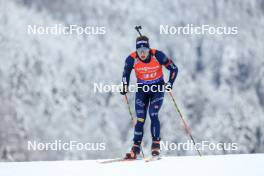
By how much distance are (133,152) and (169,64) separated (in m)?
0.96

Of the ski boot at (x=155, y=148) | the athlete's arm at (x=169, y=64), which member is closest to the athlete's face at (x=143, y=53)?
the athlete's arm at (x=169, y=64)

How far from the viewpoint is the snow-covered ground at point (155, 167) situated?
4363mm

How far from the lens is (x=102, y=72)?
536 centimetres

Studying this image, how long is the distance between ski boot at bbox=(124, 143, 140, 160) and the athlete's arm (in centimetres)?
74

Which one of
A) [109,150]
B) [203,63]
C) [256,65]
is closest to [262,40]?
[256,65]

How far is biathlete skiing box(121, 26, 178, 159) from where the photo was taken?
516cm

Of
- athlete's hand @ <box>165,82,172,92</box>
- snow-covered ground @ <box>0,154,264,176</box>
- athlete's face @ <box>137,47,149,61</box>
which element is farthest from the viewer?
athlete's hand @ <box>165,82,172,92</box>

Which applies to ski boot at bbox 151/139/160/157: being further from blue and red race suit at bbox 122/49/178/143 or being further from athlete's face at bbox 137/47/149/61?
athlete's face at bbox 137/47/149/61

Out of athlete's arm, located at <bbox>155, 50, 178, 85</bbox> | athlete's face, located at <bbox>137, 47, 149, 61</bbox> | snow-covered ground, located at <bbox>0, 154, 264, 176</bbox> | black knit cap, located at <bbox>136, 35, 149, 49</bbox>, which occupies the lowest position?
snow-covered ground, located at <bbox>0, 154, 264, 176</bbox>

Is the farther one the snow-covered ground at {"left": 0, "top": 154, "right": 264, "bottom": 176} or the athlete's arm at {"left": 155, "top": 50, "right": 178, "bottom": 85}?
the athlete's arm at {"left": 155, "top": 50, "right": 178, "bottom": 85}

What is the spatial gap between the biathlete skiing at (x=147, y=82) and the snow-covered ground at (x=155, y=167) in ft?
0.94

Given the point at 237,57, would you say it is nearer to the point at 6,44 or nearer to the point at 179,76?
the point at 179,76

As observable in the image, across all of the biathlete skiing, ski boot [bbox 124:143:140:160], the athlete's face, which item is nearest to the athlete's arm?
the biathlete skiing

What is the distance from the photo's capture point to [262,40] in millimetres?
5410
